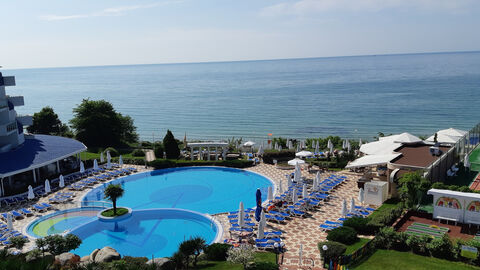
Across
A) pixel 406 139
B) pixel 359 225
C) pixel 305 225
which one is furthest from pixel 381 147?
pixel 359 225

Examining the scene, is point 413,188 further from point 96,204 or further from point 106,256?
point 96,204

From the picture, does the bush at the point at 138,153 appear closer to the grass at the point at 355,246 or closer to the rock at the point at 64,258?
the rock at the point at 64,258

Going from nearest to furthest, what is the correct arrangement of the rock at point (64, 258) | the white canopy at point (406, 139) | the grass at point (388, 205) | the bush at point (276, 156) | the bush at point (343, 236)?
the rock at point (64, 258) → the bush at point (343, 236) → the grass at point (388, 205) → the white canopy at point (406, 139) → the bush at point (276, 156)

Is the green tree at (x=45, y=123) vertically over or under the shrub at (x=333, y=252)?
over

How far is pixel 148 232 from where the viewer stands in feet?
65.1

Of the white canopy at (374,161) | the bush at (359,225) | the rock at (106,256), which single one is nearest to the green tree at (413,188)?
the white canopy at (374,161)

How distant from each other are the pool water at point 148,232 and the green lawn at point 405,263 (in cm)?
763

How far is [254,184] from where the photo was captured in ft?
91.2

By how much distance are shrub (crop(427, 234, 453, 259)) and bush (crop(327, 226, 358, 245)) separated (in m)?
3.01

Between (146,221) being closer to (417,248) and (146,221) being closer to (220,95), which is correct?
(417,248)

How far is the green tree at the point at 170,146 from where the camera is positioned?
1316 inches

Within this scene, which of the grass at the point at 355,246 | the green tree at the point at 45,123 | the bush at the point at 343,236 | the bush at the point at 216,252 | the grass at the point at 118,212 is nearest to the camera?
the grass at the point at 355,246

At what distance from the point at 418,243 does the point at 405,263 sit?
5.30 ft

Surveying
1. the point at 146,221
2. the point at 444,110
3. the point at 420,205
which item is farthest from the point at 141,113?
the point at 420,205
